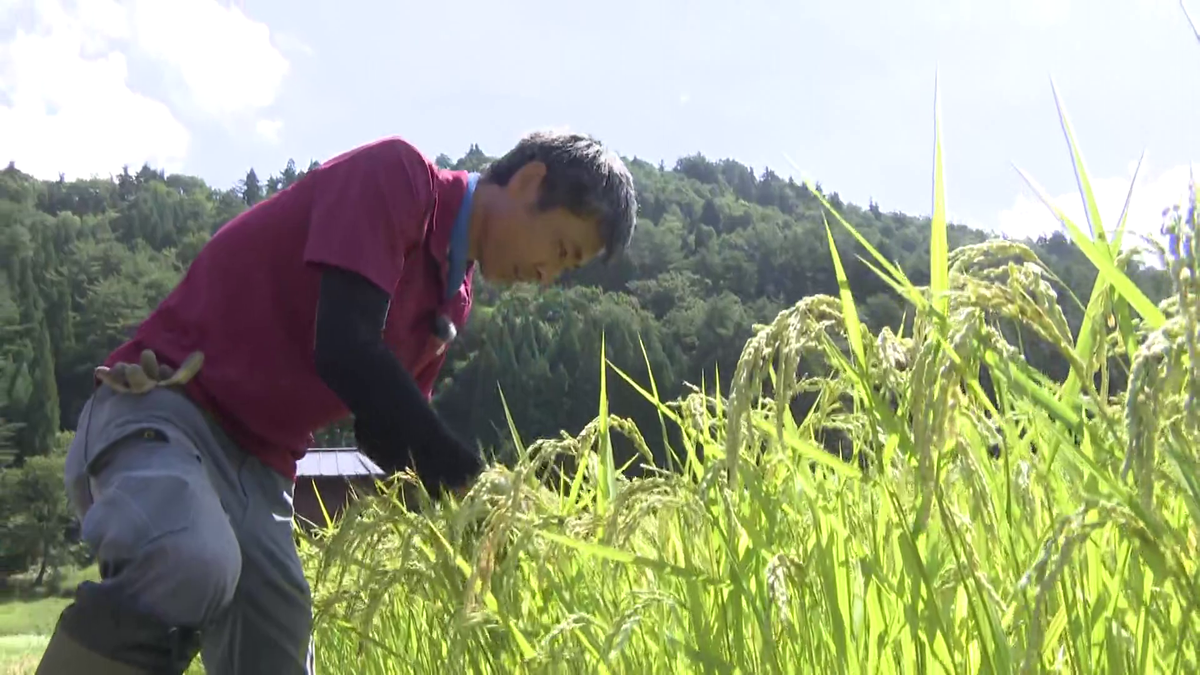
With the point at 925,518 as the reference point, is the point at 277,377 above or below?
below

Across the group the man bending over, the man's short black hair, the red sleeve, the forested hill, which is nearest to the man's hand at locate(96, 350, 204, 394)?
the man bending over

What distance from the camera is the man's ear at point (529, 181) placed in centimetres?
212

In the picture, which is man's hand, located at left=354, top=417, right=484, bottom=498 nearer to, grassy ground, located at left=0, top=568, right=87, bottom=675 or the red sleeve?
the red sleeve

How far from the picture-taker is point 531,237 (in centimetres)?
212

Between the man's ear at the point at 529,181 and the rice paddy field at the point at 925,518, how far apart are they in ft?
1.84

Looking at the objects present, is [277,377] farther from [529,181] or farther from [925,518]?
Result: [925,518]

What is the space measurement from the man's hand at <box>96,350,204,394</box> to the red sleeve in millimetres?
359

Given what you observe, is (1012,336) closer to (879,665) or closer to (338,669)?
(879,665)

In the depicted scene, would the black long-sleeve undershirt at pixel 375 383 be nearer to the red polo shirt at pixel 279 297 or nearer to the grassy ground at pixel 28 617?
the red polo shirt at pixel 279 297

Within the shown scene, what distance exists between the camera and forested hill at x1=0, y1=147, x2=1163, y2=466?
31.7m

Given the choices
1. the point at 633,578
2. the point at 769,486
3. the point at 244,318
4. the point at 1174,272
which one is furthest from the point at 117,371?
the point at 1174,272

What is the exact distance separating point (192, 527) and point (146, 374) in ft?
1.52

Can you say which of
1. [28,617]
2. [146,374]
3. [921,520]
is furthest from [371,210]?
[28,617]

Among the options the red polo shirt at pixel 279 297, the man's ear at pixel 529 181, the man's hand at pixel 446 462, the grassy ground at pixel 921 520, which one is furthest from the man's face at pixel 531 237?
the man's hand at pixel 446 462
